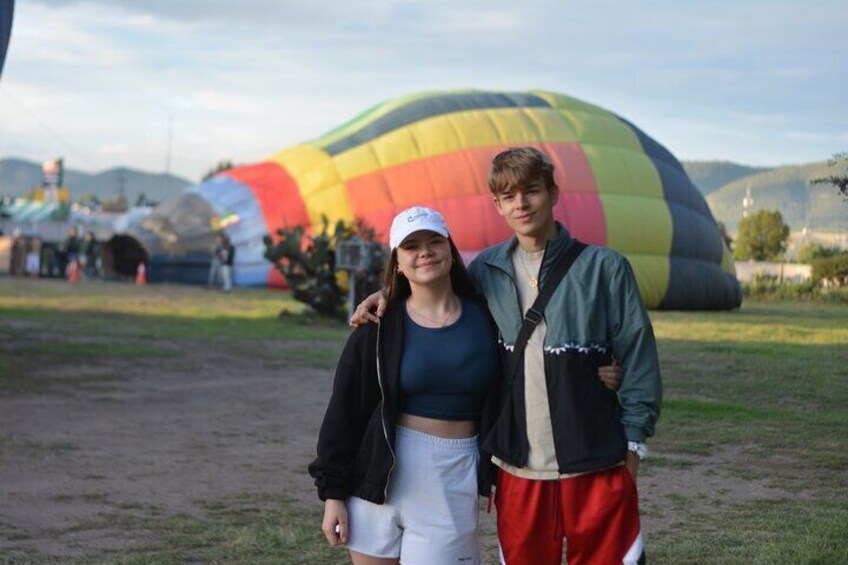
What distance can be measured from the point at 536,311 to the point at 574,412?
287 mm

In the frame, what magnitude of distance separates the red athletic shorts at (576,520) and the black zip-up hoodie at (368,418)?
0.49 ft

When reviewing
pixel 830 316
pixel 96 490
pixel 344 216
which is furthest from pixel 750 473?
pixel 344 216

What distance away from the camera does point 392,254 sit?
11.5ft

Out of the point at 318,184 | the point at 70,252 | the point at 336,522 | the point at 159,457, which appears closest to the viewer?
the point at 336,522

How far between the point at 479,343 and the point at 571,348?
0.26m

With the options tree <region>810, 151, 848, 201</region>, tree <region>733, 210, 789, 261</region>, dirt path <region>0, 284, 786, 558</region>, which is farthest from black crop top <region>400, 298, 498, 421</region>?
tree <region>733, 210, 789, 261</region>

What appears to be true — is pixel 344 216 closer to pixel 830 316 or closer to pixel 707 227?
pixel 707 227

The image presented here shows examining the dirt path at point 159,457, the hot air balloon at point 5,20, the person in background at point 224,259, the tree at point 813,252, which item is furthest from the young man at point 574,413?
the person in background at point 224,259

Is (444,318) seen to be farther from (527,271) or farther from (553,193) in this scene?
(553,193)

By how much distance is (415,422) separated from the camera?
344 cm

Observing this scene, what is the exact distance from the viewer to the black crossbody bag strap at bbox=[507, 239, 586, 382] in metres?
3.39

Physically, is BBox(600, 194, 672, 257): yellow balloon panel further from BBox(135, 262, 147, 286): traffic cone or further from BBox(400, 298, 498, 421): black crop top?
BBox(400, 298, 498, 421): black crop top

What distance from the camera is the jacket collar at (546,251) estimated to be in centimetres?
346

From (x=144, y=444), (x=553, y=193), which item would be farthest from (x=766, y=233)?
(x=553, y=193)
